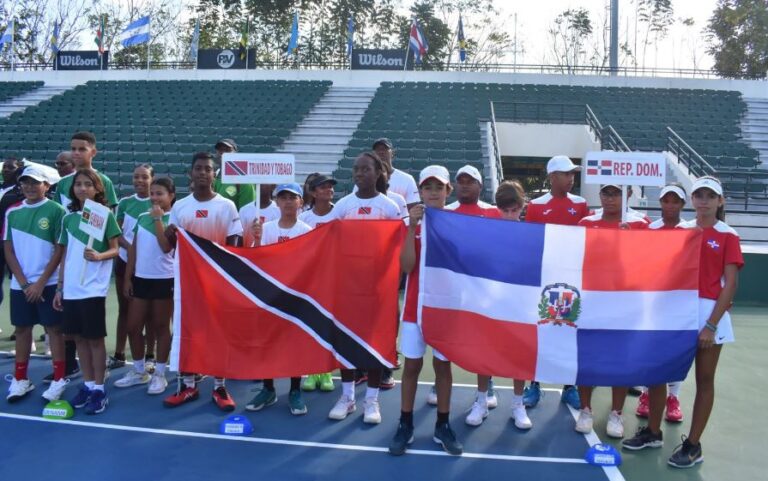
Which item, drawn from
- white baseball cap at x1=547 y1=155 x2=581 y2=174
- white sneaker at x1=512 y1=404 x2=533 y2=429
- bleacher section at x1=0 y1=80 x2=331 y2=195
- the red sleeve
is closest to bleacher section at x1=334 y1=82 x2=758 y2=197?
bleacher section at x1=0 y1=80 x2=331 y2=195

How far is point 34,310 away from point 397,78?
2111 cm

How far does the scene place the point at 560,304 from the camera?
158 inches

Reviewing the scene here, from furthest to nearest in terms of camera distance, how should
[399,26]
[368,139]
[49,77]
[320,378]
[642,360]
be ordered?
[399,26] < [49,77] < [368,139] < [320,378] < [642,360]

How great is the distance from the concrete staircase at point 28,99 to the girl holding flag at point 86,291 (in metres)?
21.6

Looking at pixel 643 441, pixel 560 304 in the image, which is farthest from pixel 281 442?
pixel 643 441

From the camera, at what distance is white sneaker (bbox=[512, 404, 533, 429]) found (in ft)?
14.9

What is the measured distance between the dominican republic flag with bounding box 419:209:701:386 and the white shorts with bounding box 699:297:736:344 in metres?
0.06

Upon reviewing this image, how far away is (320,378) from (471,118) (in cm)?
1482

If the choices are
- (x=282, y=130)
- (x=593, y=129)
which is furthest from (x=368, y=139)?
(x=593, y=129)

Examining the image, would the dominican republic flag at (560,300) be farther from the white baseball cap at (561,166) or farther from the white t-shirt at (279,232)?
the white t-shirt at (279,232)

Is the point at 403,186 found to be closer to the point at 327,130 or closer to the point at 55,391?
the point at 55,391

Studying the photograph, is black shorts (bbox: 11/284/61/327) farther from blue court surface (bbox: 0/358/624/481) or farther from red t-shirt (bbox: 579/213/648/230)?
red t-shirt (bbox: 579/213/648/230)

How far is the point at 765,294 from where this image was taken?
31.5ft

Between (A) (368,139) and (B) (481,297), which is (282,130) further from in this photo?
(B) (481,297)
